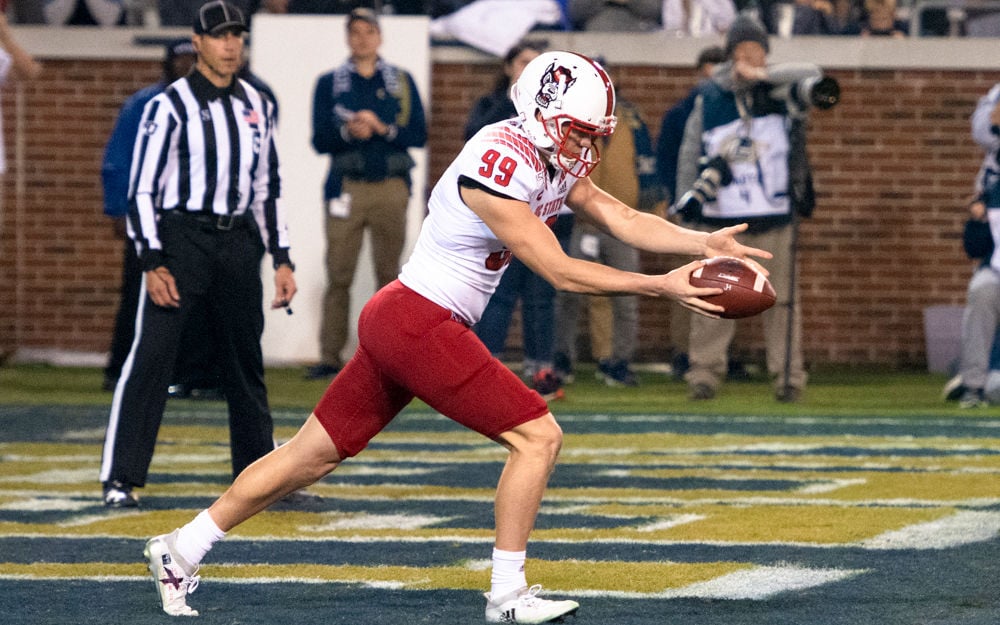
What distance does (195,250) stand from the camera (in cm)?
671

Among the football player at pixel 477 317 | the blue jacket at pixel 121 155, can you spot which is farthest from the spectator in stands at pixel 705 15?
the football player at pixel 477 317

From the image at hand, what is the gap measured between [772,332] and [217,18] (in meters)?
4.99

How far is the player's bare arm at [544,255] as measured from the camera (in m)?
4.48

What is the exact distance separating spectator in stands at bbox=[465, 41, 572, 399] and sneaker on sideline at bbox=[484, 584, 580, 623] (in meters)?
5.70

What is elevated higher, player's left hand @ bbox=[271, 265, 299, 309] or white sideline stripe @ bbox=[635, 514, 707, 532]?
player's left hand @ bbox=[271, 265, 299, 309]

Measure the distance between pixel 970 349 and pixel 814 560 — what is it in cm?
516

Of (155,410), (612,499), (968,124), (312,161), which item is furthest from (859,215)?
(155,410)

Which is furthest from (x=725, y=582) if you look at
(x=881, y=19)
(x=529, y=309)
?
(x=881, y=19)

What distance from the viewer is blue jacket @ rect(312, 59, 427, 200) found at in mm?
11469

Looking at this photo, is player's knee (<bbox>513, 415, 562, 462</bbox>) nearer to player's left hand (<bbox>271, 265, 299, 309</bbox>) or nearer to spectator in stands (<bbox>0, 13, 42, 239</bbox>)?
player's left hand (<bbox>271, 265, 299, 309</bbox>)

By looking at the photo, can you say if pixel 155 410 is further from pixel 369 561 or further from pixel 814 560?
pixel 814 560

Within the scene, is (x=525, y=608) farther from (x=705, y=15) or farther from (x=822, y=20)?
(x=822, y=20)

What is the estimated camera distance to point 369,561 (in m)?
5.60

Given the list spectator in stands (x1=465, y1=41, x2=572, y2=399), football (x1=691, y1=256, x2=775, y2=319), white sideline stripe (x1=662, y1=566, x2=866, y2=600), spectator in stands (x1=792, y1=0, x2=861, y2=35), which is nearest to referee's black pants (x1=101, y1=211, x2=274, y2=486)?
white sideline stripe (x1=662, y1=566, x2=866, y2=600)
